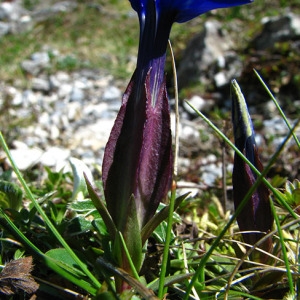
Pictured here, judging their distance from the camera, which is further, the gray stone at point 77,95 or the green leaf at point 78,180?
the gray stone at point 77,95

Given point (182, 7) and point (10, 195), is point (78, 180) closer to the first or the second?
point (10, 195)

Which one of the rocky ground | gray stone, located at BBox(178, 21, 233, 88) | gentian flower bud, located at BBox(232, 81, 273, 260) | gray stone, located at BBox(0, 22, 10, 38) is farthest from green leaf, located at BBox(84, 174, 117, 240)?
gray stone, located at BBox(0, 22, 10, 38)

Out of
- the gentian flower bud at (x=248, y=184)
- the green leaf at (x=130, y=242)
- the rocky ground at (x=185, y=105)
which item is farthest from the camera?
the rocky ground at (x=185, y=105)

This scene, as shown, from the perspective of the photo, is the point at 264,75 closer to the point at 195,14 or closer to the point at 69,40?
the point at 195,14

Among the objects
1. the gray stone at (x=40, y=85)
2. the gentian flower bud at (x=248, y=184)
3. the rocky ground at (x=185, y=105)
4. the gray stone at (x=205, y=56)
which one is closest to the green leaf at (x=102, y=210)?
the gentian flower bud at (x=248, y=184)

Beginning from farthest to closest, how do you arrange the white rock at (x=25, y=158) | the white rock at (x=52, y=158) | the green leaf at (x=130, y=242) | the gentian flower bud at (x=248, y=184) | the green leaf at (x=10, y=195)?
the white rock at (x=52, y=158), the white rock at (x=25, y=158), the green leaf at (x=10, y=195), the gentian flower bud at (x=248, y=184), the green leaf at (x=130, y=242)

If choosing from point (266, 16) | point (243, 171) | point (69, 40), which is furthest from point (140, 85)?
point (69, 40)

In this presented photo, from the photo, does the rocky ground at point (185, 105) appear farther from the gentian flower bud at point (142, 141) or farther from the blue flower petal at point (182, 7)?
the blue flower petal at point (182, 7)

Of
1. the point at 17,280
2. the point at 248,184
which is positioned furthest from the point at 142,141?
the point at 17,280
